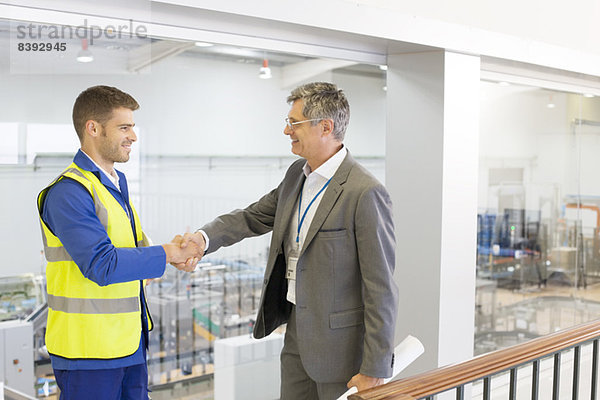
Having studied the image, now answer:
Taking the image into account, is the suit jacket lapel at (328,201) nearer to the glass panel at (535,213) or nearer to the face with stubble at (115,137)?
the face with stubble at (115,137)

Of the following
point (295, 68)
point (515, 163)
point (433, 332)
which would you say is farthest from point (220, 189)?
point (515, 163)

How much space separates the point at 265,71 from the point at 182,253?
1.36m

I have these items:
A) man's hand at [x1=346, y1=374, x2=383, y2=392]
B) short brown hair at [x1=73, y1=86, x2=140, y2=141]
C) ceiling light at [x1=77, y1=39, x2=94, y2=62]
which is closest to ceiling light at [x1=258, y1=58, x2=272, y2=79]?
ceiling light at [x1=77, y1=39, x2=94, y2=62]

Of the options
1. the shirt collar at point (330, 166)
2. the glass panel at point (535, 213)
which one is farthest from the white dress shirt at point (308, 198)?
the glass panel at point (535, 213)

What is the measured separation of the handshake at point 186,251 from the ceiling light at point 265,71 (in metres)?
1.13

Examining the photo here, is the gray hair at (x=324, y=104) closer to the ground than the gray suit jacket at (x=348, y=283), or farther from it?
farther from it

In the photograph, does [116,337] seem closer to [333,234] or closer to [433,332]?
[333,234]

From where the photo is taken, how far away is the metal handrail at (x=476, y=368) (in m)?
1.58

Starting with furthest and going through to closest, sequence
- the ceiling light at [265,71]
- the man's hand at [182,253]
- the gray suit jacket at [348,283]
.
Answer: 1. the ceiling light at [265,71]
2. the man's hand at [182,253]
3. the gray suit jacket at [348,283]

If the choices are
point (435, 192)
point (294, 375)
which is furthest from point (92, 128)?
point (435, 192)

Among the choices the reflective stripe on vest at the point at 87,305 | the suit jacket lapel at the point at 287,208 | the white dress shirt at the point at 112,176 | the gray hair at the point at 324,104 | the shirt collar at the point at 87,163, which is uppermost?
the gray hair at the point at 324,104

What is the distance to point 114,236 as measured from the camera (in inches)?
79.4

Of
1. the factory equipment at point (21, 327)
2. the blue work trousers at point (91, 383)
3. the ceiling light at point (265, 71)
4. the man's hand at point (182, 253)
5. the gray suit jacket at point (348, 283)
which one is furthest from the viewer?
the ceiling light at point (265, 71)

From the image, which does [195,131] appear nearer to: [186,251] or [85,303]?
[186,251]
